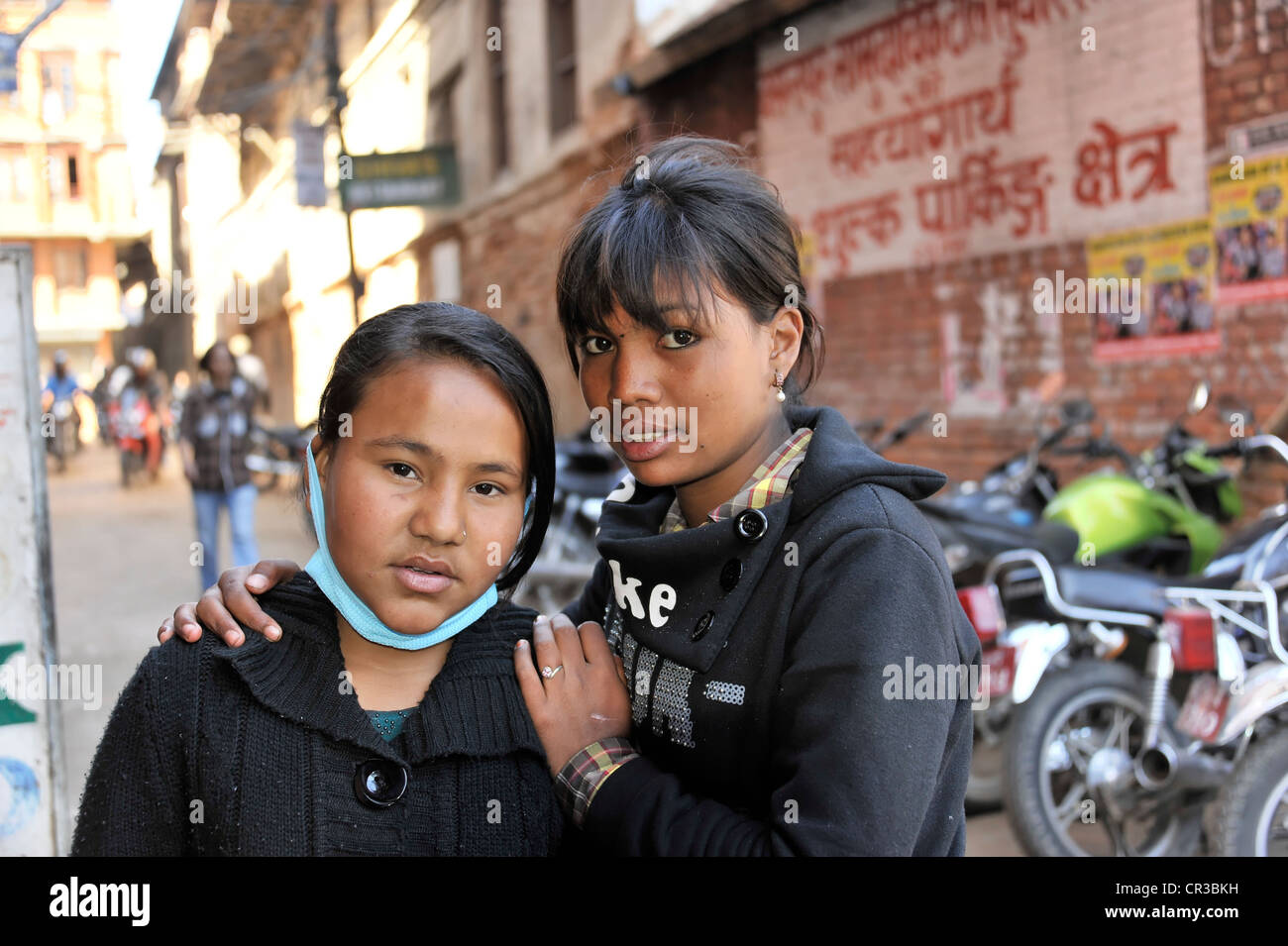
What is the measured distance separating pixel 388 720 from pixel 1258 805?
2.13 metres

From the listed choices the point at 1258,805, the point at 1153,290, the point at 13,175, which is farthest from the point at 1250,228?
the point at 13,175

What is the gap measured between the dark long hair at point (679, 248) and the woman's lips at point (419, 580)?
1.18 feet

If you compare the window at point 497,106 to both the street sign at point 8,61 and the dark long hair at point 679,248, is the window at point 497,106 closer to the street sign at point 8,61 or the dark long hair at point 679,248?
the street sign at point 8,61

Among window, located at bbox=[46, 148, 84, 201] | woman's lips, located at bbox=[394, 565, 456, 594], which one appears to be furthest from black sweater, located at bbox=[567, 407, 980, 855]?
window, located at bbox=[46, 148, 84, 201]

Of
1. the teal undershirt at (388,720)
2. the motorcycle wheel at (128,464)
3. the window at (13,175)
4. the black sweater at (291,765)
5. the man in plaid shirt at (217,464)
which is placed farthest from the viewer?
the motorcycle wheel at (128,464)

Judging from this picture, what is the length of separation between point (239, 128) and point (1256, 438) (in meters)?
23.0

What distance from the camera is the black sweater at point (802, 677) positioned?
1104 millimetres

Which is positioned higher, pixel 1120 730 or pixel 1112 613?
pixel 1112 613

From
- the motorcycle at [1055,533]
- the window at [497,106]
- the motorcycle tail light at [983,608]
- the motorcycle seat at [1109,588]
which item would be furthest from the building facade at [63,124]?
the window at [497,106]

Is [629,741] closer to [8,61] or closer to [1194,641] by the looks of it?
[1194,641]
